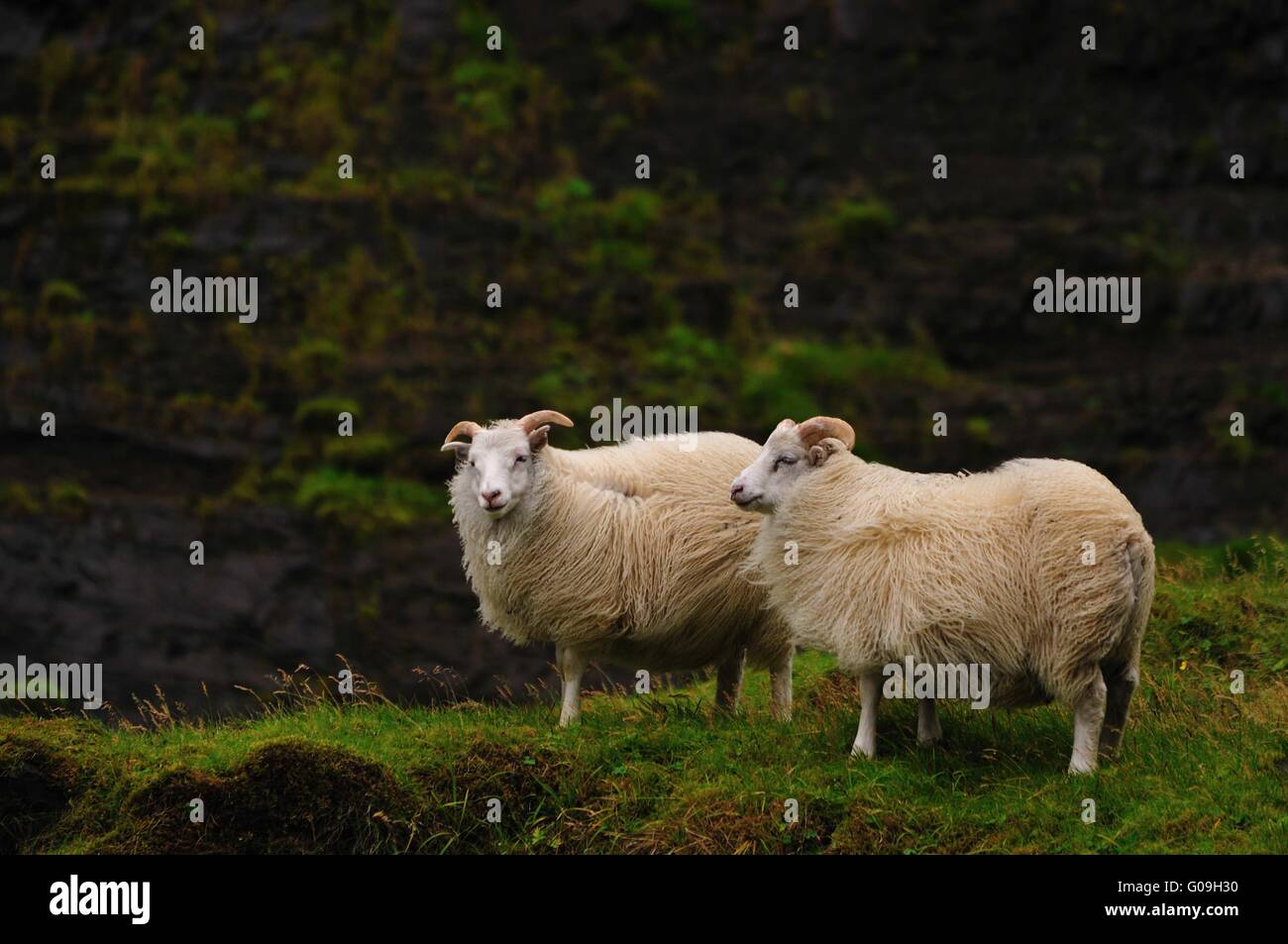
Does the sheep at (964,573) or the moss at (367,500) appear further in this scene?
the moss at (367,500)

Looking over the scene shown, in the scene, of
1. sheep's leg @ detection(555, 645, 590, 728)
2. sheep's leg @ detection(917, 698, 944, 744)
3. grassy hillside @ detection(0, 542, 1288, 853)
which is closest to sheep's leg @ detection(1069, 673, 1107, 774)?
grassy hillside @ detection(0, 542, 1288, 853)

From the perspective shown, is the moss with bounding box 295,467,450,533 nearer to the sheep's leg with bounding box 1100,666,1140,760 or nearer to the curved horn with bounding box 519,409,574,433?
the curved horn with bounding box 519,409,574,433

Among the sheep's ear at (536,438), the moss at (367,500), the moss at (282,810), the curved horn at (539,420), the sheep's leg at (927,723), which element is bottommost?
the moss at (282,810)

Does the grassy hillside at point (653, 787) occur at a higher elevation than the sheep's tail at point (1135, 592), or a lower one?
lower

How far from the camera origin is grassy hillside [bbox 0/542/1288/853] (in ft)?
31.2

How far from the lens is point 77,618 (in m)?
27.2

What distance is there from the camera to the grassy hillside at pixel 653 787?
9.52 meters

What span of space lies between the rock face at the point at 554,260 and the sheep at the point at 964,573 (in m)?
16.4

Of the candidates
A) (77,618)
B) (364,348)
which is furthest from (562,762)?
(364,348)

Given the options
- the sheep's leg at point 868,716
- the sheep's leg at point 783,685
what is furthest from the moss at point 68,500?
the sheep's leg at point 868,716

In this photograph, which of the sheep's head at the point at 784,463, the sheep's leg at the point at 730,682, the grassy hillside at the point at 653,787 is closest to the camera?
the grassy hillside at the point at 653,787

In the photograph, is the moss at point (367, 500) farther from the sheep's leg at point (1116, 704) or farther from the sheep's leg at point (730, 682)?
the sheep's leg at point (1116, 704)

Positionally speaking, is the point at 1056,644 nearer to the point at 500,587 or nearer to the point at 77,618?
the point at 500,587

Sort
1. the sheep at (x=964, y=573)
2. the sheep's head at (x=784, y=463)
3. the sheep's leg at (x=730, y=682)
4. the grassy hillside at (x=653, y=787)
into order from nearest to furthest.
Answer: the grassy hillside at (x=653, y=787)
the sheep at (x=964, y=573)
the sheep's head at (x=784, y=463)
the sheep's leg at (x=730, y=682)
